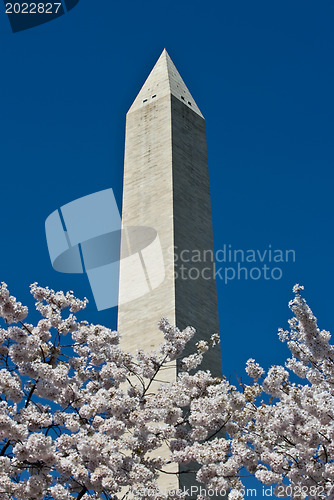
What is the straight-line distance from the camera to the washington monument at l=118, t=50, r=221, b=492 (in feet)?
66.9

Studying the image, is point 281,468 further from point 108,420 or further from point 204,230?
point 204,230

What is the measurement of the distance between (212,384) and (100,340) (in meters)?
1.92

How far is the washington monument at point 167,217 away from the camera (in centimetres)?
2041

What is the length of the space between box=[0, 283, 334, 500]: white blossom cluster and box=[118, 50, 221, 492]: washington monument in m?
7.38

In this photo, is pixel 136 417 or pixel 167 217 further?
pixel 167 217

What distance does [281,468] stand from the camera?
10.4 metres

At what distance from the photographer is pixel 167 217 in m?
21.9

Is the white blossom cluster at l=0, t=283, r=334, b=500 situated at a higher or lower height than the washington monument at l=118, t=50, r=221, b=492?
lower

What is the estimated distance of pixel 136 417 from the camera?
10430 millimetres

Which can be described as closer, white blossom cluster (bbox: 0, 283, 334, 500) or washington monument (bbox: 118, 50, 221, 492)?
white blossom cluster (bbox: 0, 283, 334, 500)

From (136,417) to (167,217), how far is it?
1191 cm

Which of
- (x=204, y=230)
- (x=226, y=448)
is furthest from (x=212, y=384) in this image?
(x=204, y=230)

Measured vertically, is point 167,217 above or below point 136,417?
above

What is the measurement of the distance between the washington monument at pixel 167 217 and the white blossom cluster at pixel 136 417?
7.38 m
